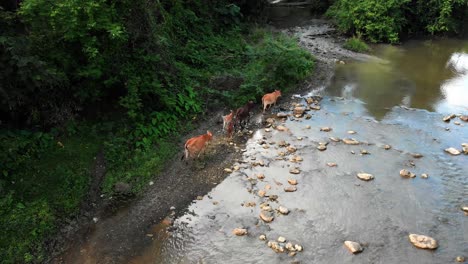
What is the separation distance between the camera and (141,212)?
27.8 feet

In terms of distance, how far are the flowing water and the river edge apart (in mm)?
323

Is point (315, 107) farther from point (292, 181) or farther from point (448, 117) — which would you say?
point (292, 181)

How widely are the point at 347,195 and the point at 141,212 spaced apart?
16.4 ft

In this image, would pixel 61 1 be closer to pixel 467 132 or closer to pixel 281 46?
pixel 281 46

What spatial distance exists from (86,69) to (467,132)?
38.8ft

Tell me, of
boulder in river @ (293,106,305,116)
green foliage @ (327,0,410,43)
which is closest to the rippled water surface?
boulder in river @ (293,106,305,116)

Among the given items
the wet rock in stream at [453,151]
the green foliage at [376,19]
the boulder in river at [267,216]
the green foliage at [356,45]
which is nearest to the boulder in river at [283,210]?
the boulder in river at [267,216]

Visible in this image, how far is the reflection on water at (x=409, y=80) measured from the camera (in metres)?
13.9

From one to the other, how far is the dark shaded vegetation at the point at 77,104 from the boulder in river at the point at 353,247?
507 cm

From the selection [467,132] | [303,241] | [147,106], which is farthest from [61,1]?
[467,132]

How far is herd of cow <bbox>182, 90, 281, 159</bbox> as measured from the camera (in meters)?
9.78

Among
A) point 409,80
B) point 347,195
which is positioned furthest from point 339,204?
point 409,80

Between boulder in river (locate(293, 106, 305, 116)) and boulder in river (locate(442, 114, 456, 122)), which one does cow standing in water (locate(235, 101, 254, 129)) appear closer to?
boulder in river (locate(293, 106, 305, 116))

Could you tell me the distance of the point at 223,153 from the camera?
35.0ft
